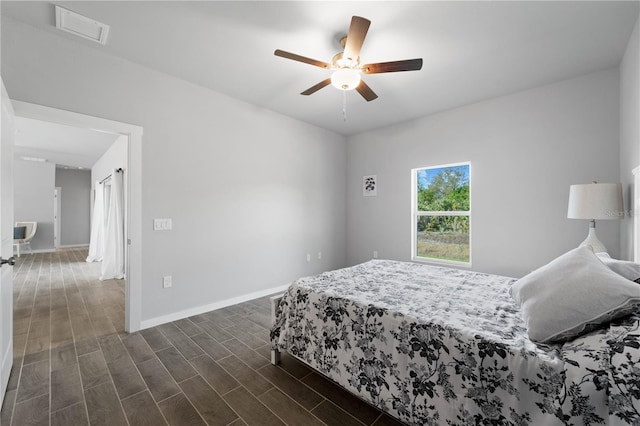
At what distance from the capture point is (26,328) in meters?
2.64

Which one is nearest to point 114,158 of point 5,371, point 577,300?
point 5,371

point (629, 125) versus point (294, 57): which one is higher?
point (294, 57)

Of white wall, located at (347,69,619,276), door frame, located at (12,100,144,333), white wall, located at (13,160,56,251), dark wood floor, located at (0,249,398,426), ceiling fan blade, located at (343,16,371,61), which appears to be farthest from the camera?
white wall, located at (13,160,56,251)

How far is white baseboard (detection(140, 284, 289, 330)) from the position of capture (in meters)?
2.73

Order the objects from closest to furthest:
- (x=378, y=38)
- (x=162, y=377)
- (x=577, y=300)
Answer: (x=577, y=300) → (x=162, y=377) → (x=378, y=38)

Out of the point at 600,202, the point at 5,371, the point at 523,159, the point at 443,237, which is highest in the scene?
the point at 523,159

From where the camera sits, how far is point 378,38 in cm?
220

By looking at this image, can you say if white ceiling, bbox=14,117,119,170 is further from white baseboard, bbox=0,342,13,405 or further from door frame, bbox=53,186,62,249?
white baseboard, bbox=0,342,13,405

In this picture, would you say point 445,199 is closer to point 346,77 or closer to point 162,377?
point 346,77

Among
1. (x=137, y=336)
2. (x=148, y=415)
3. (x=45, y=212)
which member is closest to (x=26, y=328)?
(x=137, y=336)

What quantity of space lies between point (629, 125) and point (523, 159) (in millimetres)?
910

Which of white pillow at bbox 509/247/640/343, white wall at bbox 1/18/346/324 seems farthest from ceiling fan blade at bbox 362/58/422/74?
white wall at bbox 1/18/346/324

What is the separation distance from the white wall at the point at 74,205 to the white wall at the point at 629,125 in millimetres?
12338

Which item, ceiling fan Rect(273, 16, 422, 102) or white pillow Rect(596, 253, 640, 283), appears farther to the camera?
ceiling fan Rect(273, 16, 422, 102)
